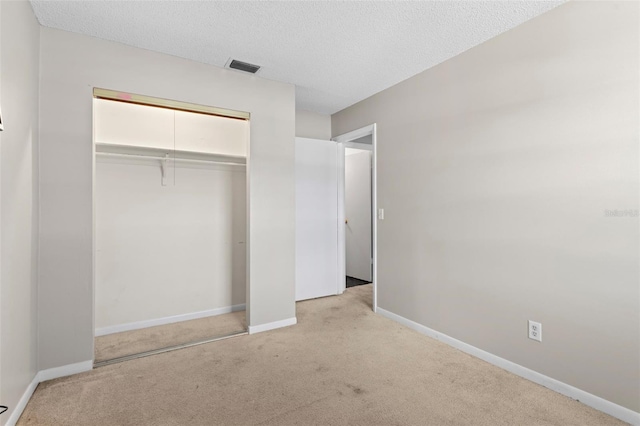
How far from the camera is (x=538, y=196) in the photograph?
214 cm

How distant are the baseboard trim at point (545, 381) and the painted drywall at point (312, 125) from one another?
273 cm

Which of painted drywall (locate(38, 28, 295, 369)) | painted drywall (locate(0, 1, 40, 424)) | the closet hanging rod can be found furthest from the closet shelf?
painted drywall (locate(0, 1, 40, 424))

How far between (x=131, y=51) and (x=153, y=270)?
2039mm

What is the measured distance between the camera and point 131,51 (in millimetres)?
2521

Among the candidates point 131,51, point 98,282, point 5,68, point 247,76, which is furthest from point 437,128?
point 98,282

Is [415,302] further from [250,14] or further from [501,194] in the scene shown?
[250,14]

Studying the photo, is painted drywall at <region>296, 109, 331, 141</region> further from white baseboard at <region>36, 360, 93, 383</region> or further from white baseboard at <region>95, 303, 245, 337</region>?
white baseboard at <region>36, 360, 93, 383</region>

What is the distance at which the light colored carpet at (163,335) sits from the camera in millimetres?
2623

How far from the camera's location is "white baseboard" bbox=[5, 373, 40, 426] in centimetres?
167

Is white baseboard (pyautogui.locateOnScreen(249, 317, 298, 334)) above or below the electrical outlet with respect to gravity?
below

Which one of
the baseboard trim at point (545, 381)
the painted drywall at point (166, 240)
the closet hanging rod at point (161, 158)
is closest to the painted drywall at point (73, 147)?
the closet hanging rod at point (161, 158)

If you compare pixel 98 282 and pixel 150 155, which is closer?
pixel 98 282

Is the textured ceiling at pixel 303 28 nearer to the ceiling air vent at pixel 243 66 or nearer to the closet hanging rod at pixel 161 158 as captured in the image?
the ceiling air vent at pixel 243 66

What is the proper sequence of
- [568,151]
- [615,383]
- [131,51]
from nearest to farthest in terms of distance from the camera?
[615,383] < [568,151] < [131,51]
